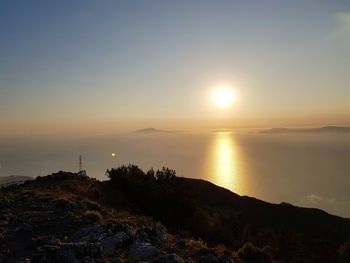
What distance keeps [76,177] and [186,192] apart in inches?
539

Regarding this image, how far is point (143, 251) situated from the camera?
52.7 feet

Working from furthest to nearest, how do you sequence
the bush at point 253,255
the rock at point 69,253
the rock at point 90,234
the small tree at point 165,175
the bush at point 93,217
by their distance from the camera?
the small tree at point 165,175 < the bush at point 93,217 < the rock at point 90,234 < the bush at point 253,255 < the rock at point 69,253

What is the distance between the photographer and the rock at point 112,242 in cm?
1638

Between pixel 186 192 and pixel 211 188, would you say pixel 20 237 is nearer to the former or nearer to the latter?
pixel 186 192

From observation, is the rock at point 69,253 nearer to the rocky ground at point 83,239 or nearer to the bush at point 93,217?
the rocky ground at point 83,239

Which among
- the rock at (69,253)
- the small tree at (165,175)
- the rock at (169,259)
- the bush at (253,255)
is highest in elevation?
the rock at (69,253)

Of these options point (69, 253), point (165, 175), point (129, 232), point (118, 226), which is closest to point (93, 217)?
point (118, 226)

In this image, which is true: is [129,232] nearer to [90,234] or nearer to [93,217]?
[90,234]

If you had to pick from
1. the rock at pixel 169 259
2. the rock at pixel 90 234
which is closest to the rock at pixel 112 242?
the rock at pixel 90 234

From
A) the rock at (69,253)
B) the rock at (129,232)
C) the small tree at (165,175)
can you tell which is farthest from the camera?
the small tree at (165,175)

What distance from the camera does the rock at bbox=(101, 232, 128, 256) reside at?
16.4 m

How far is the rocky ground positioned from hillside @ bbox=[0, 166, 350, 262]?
0.10ft

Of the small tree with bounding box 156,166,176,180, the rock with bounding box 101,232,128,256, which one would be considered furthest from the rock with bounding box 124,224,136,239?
the small tree with bounding box 156,166,176,180

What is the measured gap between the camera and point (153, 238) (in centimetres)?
1798
